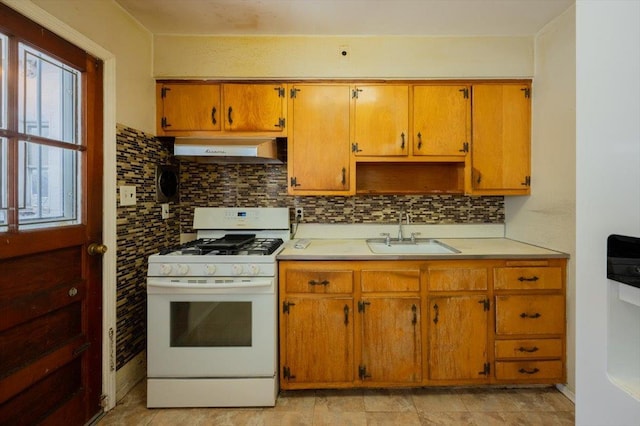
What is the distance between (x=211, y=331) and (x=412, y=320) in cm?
123

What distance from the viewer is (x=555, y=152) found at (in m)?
2.03

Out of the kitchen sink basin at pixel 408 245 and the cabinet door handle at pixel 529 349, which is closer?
the cabinet door handle at pixel 529 349

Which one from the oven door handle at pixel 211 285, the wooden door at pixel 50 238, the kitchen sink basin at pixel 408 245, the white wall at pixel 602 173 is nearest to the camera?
the white wall at pixel 602 173

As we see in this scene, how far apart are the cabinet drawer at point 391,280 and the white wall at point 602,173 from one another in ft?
4.16

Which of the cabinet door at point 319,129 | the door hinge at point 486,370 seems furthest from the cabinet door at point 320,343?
the cabinet door at point 319,129

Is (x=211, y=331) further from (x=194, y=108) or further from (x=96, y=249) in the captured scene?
(x=194, y=108)

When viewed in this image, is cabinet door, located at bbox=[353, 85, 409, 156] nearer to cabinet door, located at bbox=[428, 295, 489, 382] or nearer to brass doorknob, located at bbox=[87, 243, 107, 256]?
cabinet door, located at bbox=[428, 295, 489, 382]

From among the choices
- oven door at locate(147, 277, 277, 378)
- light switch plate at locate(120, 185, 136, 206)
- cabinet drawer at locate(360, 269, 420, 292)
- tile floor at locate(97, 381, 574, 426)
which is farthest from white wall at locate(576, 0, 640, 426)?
light switch plate at locate(120, 185, 136, 206)

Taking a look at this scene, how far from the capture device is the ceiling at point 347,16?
6.21 feet

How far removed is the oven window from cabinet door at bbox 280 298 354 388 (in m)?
0.26

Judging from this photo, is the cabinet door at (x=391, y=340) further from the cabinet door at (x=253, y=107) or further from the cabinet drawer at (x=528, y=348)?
the cabinet door at (x=253, y=107)

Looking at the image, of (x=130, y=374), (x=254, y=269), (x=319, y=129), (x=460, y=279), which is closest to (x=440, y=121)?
(x=319, y=129)

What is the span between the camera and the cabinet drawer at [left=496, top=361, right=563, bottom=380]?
194 cm

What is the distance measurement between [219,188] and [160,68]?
95 centimetres
